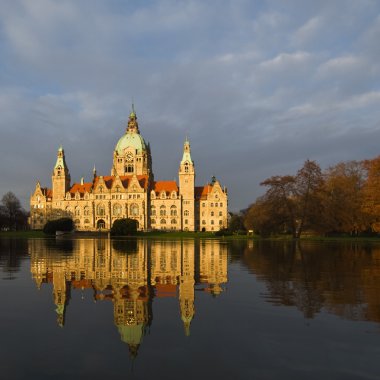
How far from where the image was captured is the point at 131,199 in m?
133

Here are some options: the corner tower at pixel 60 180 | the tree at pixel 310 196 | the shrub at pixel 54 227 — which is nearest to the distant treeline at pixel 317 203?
the tree at pixel 310 196

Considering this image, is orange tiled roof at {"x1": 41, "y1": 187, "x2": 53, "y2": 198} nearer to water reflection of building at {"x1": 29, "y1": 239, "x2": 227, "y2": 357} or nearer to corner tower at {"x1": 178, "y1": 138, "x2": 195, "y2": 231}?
corner tower at {"x1": 178, "y1": 138, "x2": 195, "y2": 231}

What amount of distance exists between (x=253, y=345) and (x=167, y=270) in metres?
14.7

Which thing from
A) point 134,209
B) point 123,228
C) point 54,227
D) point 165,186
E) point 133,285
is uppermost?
point 165,186

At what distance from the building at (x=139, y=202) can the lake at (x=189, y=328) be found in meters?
112

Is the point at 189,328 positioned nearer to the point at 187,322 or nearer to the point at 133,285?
the point at 187,322

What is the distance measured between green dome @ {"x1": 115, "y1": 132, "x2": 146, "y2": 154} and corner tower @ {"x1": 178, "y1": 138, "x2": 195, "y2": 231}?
18145 mm

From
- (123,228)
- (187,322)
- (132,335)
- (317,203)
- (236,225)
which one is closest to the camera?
(132,335)

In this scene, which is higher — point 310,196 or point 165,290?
point 310,196

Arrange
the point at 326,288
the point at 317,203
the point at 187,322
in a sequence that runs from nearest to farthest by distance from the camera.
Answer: the point at 187,322
the point at 326,288
the point at 317,203

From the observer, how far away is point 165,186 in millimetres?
139250

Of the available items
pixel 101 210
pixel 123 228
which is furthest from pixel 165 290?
pixel 101 210

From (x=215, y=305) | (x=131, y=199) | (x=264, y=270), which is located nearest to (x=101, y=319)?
(x=215, y=305)

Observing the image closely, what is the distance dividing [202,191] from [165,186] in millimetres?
11520
